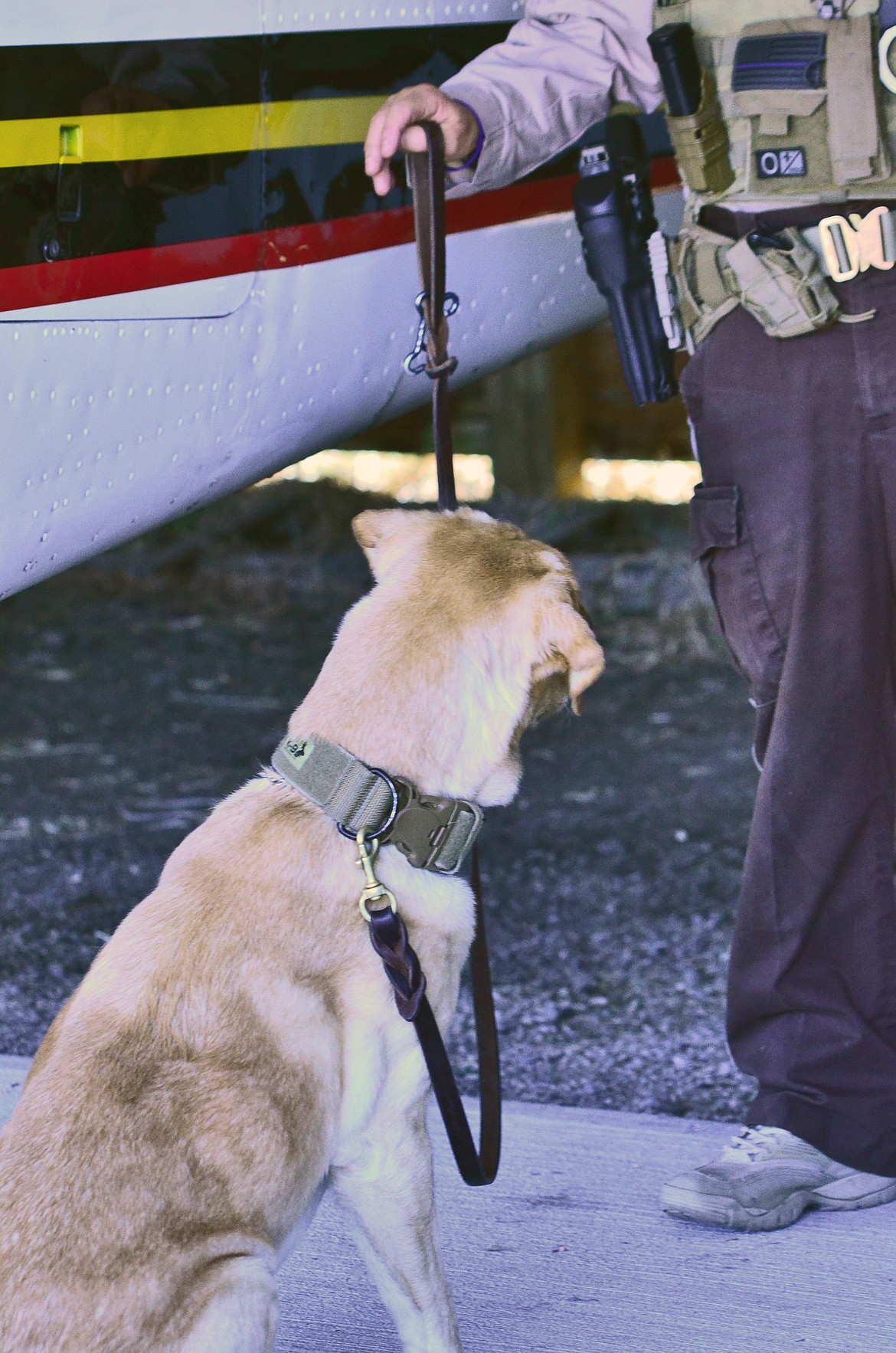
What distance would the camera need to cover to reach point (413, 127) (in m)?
2.45

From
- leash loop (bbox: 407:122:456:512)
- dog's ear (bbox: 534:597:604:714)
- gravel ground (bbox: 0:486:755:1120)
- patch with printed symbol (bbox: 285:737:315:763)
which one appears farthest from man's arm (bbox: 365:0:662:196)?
gravel ground (bbox: 0:486:755:1120)

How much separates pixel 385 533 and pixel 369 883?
55 centimetres

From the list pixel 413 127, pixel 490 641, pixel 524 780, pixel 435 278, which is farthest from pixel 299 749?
pixel 524 780

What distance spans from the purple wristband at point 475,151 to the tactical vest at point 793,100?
33 centimetres

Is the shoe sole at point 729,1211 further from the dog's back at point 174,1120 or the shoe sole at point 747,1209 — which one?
the dog's back at point 174,1120

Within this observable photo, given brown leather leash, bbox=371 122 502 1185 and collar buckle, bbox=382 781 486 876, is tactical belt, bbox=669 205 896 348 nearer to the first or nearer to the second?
brown leather leash, bbox=371 122 502 1185

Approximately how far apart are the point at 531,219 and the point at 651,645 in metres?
3.75

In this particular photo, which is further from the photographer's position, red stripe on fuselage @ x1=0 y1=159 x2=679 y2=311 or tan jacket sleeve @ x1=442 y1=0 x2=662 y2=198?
tan jacket sleeve @ x1=442 y1=0 x2=662 y2=198

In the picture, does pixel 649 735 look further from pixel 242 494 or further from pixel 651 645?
pixel 242 494

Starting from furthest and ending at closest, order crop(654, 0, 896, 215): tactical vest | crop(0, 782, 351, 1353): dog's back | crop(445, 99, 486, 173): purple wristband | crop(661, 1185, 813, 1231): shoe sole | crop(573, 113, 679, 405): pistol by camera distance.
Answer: crop(573, 113, 679, 405): pistol
crop(445, 99, 486, 173): purple wristband
crop(661, 1185, 813, 1231): shoe sole
crop(654, 0, 896, 215): tactical vest
crop(0, 782, 351, 1353): dog's back

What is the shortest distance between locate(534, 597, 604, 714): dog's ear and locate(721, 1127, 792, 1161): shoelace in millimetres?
1026

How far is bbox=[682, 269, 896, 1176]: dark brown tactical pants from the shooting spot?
2480 millimetres

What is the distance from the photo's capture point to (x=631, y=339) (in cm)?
288

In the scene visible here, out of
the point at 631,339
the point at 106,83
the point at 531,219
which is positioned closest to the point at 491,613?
the point at 631,339
